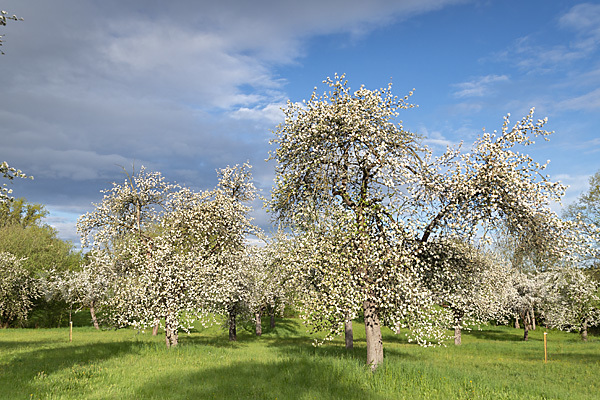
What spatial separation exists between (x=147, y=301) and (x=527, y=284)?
44.7m

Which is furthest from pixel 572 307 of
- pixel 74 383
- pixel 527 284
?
pixel 74 383

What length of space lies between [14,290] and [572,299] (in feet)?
218

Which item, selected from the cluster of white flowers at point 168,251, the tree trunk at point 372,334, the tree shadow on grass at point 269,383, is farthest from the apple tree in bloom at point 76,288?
the tree trunk at point 372,334

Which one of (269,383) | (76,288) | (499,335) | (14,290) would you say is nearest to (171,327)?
(269,383)

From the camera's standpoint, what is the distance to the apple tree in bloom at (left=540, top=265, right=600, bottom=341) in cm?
4266

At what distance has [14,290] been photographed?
51.1 m

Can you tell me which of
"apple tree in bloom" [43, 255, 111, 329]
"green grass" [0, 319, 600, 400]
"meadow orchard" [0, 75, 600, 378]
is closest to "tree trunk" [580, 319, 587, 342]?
"green grass" [0, 319, 600, 400]

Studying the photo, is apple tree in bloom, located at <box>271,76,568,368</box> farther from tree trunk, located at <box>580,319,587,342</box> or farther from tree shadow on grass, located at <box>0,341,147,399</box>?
tree trunk, located at <box>580,319,587,342</box>

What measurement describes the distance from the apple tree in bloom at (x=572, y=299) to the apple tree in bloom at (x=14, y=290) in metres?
62.6

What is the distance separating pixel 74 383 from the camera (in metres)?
15.0

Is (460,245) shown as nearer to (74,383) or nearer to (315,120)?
(315,120)

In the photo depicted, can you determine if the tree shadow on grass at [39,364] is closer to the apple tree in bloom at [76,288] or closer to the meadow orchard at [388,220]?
the meadow orchard at [388,220]

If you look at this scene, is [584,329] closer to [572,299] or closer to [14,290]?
[572,299]

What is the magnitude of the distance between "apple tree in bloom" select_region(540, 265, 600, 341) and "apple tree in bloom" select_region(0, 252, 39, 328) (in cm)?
6258
